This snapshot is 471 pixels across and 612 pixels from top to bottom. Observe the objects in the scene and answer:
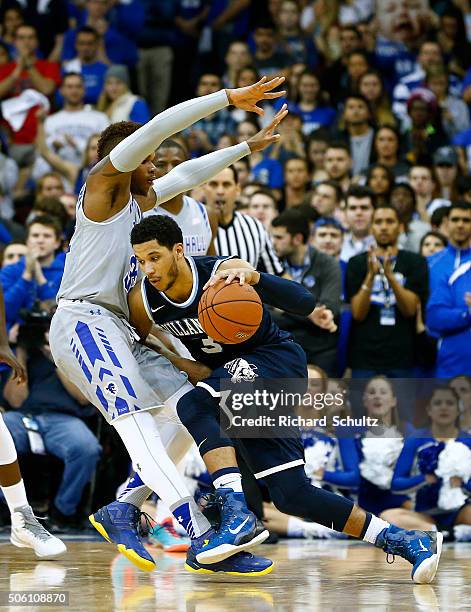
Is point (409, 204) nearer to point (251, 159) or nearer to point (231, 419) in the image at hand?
point (251, 159)

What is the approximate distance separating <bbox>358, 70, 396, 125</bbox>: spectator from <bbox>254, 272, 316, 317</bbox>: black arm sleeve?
771cm

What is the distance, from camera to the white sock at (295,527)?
9.28 metres

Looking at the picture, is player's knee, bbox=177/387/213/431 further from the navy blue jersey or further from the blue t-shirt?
the blue t-shirt

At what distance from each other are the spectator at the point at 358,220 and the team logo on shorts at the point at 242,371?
15.0ft

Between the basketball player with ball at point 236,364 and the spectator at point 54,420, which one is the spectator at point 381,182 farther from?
the basketball player with ball at point 236,364

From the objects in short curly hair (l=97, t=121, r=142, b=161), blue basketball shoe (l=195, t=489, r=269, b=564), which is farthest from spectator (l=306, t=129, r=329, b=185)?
blue basketball shoe (l=195, t=489, r=269, b=564)

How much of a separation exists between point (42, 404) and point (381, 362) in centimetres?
269

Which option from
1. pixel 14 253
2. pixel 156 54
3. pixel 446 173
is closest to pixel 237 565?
pixel 14 253

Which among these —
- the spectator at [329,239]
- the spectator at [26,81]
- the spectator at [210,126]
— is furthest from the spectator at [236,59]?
the spectator at [329,239]

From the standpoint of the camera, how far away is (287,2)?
51.0ft

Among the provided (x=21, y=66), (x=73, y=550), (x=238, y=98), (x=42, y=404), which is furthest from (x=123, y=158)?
(x=21, y=66)

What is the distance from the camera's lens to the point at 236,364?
659 cm

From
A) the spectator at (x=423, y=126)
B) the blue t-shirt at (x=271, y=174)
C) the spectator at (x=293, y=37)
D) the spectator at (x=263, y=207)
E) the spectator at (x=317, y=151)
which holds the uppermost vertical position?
the spectator at (x=293, y=37)

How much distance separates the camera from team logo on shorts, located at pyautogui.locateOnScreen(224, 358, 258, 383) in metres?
6.55
